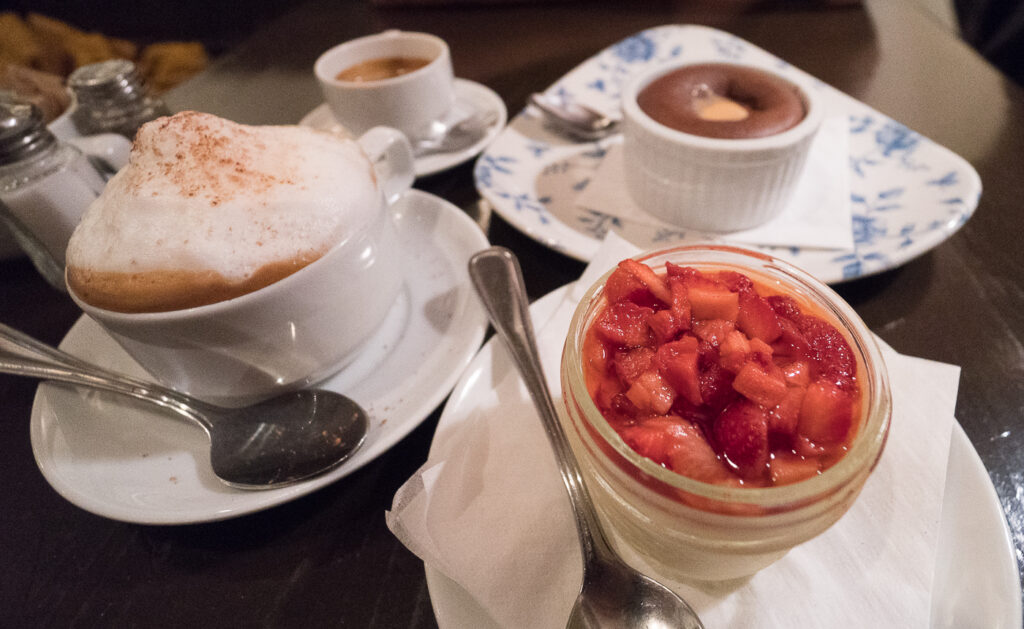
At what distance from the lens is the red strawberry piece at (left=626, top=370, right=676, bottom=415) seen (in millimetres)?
571

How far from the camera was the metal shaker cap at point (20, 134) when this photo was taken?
3.05ft

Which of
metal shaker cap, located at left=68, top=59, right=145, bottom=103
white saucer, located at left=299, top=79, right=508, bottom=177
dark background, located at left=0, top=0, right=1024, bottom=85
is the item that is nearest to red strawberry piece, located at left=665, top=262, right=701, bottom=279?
white saucer, located at left=299, top=79, right=508, bottom=177

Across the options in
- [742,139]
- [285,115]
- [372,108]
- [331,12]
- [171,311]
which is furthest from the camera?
[331,12]

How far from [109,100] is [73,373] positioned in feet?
2.76

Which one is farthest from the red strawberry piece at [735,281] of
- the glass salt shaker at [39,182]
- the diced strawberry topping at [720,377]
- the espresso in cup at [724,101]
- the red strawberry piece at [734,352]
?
the glass salt shaker at [39,182]

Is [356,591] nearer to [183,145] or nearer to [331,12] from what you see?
[183,145]

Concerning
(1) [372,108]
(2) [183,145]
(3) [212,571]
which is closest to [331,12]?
(1) [372,108]

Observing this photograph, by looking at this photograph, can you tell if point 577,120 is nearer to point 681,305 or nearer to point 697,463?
point 681,305

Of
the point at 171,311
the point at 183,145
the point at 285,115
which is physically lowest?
the point at 285,115

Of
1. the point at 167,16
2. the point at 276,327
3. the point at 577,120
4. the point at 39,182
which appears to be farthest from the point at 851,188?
the point at 167,16

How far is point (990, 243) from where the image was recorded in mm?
1092

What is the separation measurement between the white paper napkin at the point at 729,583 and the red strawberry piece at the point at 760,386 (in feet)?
0.64

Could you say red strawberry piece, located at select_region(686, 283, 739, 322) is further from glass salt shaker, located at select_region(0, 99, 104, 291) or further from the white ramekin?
glass salt shaker, located at select_region(0, 99, 104, 291)

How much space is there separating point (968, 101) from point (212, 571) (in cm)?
200
